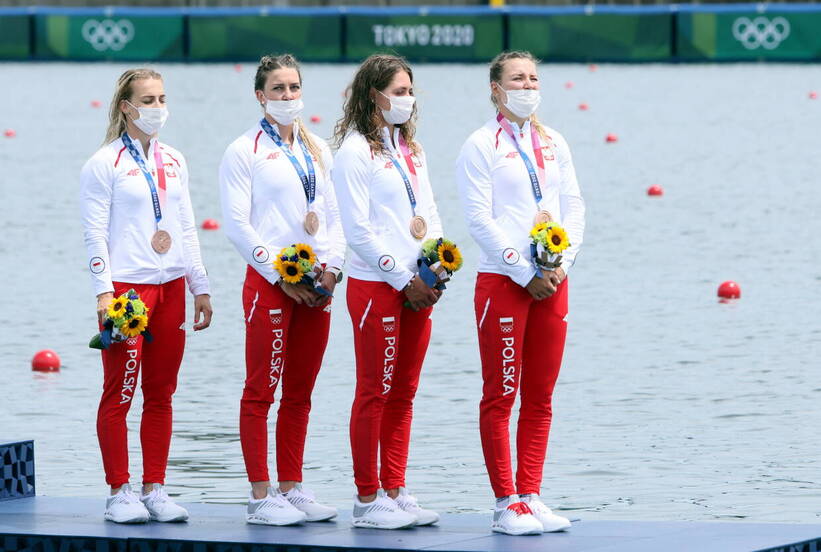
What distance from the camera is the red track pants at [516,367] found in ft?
24.3

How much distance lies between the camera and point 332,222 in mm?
7738

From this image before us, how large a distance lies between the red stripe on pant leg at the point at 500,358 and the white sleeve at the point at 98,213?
4.90 ft

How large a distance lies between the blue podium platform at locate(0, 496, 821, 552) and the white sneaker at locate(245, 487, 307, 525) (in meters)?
0.05

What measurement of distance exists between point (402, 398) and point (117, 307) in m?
1.19

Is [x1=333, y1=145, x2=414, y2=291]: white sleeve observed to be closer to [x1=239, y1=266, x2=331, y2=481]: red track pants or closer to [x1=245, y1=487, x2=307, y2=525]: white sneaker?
[x1=239, y1=266, x2=331, y2=481]: red track pants

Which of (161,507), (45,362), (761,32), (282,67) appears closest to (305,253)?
(282,67)

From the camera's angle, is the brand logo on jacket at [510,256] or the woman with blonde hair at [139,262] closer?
the brand logo on jacket at [510,256]

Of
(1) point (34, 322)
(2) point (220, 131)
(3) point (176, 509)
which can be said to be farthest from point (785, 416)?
(2) point (220, 131)

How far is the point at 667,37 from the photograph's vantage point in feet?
132

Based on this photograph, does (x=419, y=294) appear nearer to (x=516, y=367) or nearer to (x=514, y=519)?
(x=516, y=367)

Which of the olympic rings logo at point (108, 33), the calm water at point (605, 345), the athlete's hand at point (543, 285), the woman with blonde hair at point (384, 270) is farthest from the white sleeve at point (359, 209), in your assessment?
the olympic rings logo at point (108, 33)

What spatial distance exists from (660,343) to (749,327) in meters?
0.97

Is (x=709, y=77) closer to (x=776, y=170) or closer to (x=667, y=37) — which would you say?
(x=667, y=37)

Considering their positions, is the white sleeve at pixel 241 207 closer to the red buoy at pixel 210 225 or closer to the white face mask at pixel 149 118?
the white face mask at pixel 149 118
